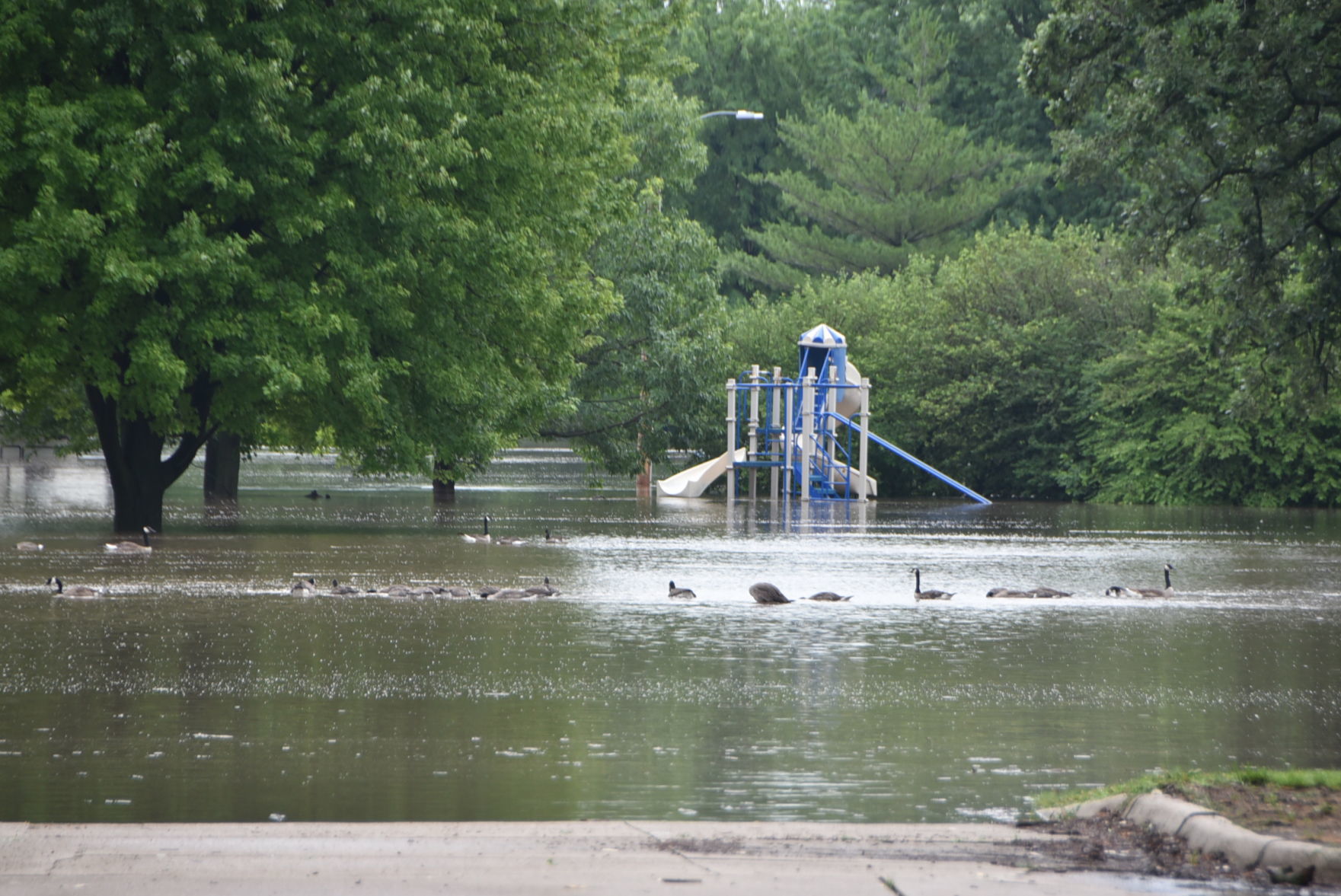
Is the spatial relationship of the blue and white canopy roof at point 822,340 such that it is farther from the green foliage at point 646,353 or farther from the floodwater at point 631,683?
the floodwater at point 631,683

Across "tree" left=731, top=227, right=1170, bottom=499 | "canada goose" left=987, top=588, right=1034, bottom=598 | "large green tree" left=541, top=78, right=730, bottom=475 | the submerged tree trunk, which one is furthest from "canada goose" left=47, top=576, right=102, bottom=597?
"tree" left=731, top=227, right=1170, bottom=499

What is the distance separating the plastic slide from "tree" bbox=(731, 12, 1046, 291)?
88.3ft

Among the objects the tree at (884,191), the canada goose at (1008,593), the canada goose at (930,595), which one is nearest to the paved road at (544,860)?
the canada goose at (930,595)

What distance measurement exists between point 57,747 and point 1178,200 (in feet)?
62.3

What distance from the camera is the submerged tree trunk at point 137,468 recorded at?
24.8 metres

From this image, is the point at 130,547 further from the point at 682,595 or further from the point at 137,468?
the point at 682,595

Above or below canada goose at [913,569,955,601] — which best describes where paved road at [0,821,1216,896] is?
below

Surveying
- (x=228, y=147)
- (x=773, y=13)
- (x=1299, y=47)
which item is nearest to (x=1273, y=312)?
(x=1299, y=47)

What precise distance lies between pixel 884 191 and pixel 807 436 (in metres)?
32.9

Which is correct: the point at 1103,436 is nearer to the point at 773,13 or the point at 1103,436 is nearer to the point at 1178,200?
the point at 1178,200

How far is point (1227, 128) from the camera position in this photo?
22797mm

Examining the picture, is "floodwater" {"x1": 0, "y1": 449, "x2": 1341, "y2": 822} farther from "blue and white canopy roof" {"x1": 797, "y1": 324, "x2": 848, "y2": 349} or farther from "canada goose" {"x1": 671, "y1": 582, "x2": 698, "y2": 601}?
"blue and white canopy roof" {"x1": 797, "y1": 324, "x2": 848, "y2": 349}

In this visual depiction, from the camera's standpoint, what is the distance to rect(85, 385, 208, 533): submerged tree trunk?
24.8m

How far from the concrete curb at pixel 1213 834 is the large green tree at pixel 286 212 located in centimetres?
1630
